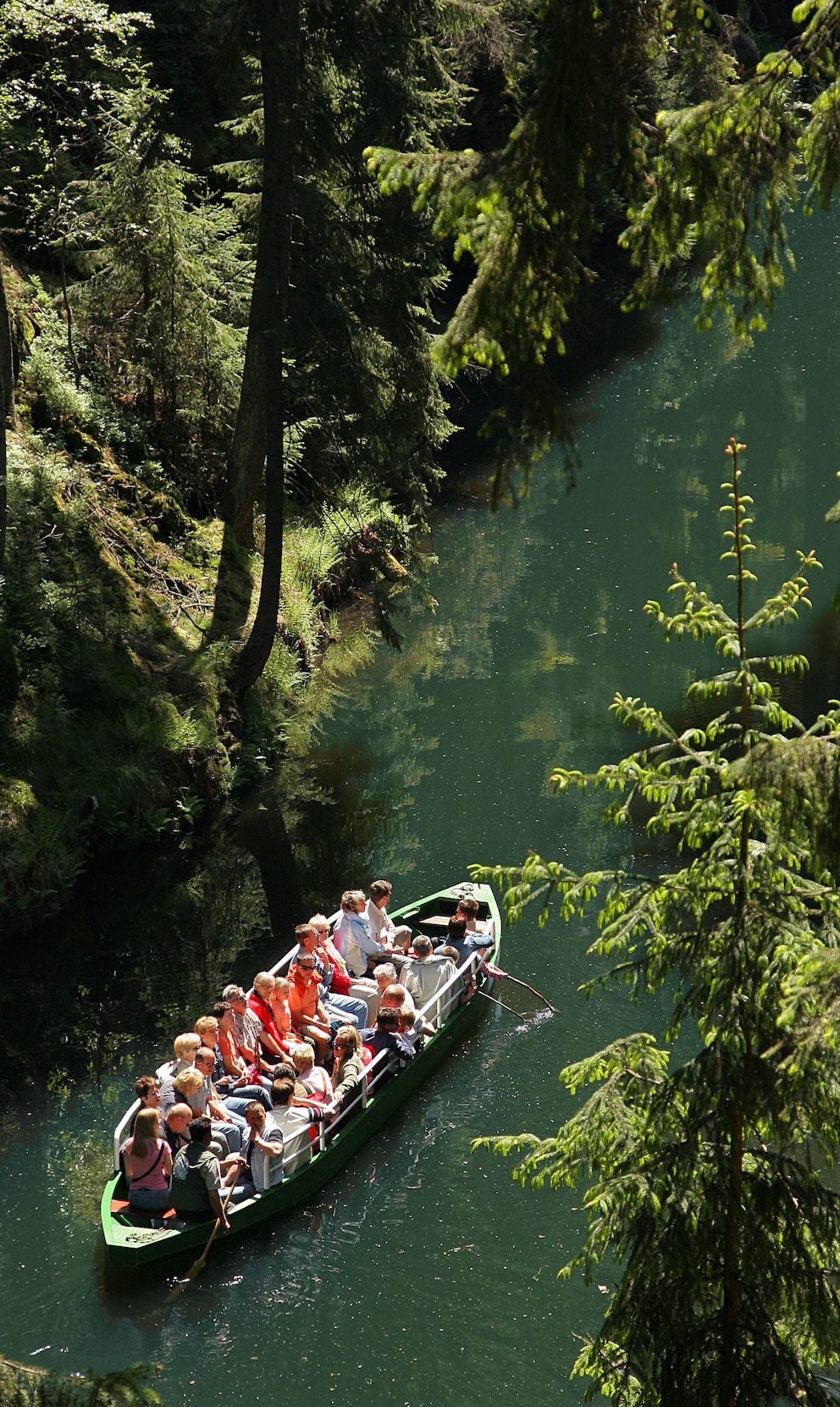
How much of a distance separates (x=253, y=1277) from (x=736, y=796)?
20.8ft

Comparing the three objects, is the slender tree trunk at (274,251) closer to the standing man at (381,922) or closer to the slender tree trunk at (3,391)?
the slender tree trunk at (3,391)

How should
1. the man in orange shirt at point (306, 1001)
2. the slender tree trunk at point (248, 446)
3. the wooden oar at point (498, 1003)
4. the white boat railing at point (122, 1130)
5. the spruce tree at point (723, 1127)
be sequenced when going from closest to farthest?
the spruce tree at point (723, 1127), the white boat railing at point (122, 1130), the man in orange shirt at point (306, 1001), the wooden oar at point (498, 1003), the slender tree trunk at point (248, 446)

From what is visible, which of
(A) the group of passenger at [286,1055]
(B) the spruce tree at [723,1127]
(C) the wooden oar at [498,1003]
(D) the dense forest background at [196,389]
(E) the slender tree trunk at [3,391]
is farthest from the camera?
(D) the dense forest background at [196,389]

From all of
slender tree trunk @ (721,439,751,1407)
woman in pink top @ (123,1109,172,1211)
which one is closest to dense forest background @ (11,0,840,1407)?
slender tree trunk @ (721,439,751,1407)

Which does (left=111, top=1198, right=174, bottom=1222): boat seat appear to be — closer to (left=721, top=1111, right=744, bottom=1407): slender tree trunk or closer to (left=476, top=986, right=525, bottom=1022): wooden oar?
(left=476, top=986, right=525, bottom=1022): wooden oar

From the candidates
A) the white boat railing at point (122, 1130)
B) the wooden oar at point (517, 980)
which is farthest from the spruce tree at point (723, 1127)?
the wooden oar at point (517, 980)

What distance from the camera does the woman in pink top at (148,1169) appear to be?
952 centimetres

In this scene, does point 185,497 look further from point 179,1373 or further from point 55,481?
point 179,1373

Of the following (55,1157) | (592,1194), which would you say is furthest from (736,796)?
(55,1157)

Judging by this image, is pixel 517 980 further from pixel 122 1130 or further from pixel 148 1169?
pixel 148 1169

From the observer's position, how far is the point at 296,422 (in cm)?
1931

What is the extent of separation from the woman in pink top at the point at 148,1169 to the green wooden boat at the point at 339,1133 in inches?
3.8

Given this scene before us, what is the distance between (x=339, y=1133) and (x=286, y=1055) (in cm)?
87

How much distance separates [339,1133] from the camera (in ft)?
34.7
